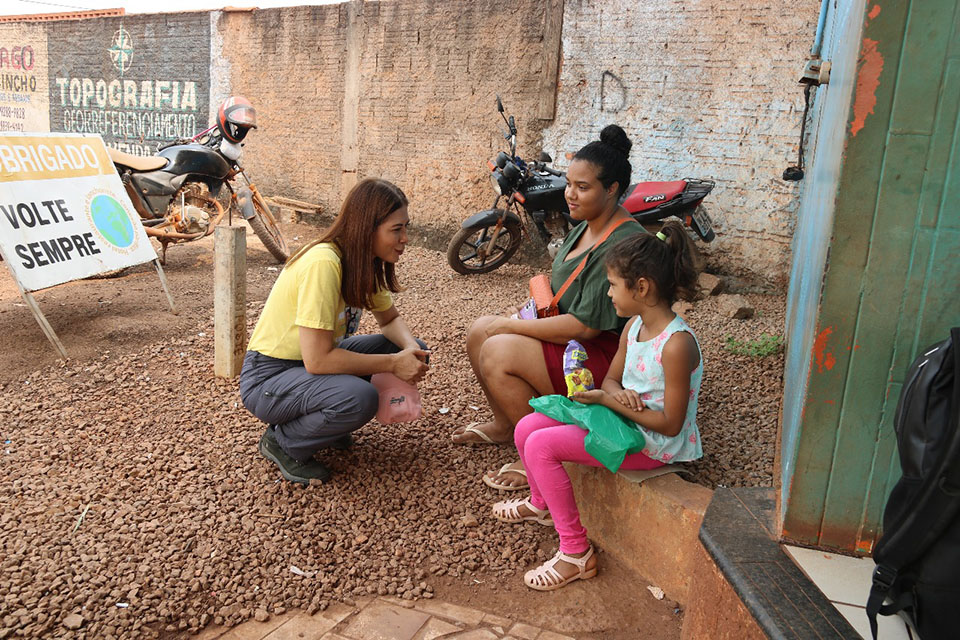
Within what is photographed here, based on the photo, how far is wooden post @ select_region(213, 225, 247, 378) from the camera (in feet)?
12.6

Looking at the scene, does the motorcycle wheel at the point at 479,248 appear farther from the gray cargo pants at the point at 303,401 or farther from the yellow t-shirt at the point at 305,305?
the gray cargo pants at the point at 303,401

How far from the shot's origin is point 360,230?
2686 mm

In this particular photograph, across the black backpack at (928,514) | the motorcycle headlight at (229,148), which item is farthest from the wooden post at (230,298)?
the black backpack at (928,514)

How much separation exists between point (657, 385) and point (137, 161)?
5224mm

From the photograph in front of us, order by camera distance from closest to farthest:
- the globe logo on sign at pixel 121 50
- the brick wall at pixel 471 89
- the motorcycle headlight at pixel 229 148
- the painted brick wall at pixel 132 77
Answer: the brick wall at pixel 471 89 → the motorcycle headlight at pixel 229 148 → the painted brick wall at pixel 132 77 → the globe logo on sign at pixel 121 50

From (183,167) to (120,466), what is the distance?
158 inches

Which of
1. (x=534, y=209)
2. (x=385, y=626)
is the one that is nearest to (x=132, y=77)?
(x=534, y=209)

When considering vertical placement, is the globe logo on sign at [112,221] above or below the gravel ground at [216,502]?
above

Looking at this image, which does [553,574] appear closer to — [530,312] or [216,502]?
[530,312]

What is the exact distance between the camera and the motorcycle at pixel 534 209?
5.54 metres

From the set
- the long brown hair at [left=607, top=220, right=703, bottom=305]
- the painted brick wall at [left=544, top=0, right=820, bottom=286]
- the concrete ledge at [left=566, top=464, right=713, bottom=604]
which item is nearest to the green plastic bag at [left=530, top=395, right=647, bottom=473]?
the concrete ledge at [left=566, top=464, right=713, bottom=604]

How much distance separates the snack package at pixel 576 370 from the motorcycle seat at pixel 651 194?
10.4 ft

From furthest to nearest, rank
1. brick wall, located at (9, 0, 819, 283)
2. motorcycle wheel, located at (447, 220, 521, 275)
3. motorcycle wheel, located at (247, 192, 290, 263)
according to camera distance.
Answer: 1. motorcycle wheel, located at (247, 192, 290, 263)
2. motorcycle wheel, located at (447, 220, 521, 275)
3. brick wall, located at (9, 0, 819, 283)

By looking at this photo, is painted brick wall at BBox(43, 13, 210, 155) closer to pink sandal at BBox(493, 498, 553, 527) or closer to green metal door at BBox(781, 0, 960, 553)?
pink sandal at BBox(493, 498, 553, 527)
